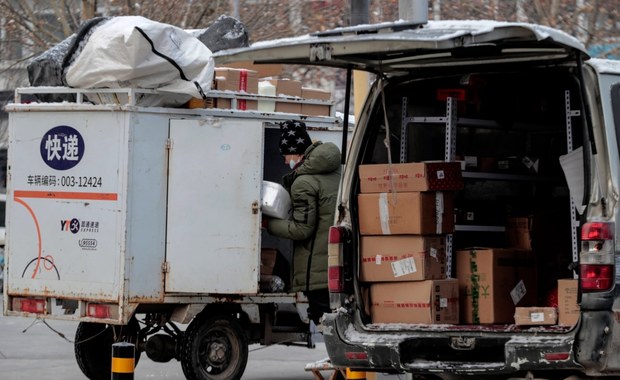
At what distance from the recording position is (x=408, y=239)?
8039 mm

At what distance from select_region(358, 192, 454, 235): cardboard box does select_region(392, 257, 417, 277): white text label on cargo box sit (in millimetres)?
171

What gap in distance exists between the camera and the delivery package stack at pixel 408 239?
314 inches

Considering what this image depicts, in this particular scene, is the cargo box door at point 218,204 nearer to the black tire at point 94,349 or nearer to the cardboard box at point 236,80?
the cardboard box at point 236,80

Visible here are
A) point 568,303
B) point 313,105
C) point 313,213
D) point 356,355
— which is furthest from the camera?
point 313,105

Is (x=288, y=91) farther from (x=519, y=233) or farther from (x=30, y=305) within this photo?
(x=519, y=233)

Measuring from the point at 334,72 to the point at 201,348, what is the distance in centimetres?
1626

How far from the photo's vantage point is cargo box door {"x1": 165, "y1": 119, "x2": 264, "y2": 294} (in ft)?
35.6

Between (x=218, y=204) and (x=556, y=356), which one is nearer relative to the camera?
(x=556, y=356)

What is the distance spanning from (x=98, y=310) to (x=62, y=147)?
1.38m

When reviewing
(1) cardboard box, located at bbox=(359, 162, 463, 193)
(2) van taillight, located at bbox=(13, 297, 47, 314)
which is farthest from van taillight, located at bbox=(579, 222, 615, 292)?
(2) van taillight, located at bbox=(13, 297, 47, 314)

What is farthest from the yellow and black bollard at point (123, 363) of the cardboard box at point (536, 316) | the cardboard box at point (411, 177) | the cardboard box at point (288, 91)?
the cardboard box at point (288, 91)

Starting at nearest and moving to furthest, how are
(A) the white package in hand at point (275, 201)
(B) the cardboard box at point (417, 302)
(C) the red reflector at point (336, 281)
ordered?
(B) the cardboard box at point (417, 302) → (C) the red reflector at point (336, 281) → (A) the white package in hand at point (275, 201)

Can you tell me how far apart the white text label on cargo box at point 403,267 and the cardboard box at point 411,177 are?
1.42 feet

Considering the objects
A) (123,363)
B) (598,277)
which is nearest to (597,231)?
(598,277)
